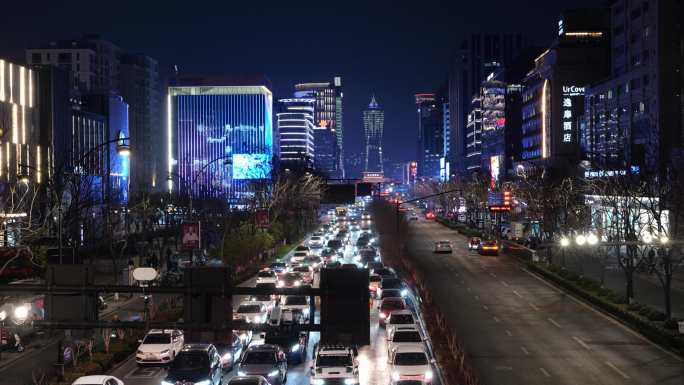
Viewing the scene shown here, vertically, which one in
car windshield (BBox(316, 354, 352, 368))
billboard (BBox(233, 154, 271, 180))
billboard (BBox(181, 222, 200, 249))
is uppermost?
billboard (BBox(233, 154, 271, 180))

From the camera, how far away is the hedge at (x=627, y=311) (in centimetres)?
3262

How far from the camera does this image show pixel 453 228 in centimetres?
12288

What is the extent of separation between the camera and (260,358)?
26.2m

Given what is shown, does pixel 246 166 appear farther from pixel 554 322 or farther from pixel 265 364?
pixel 265 364

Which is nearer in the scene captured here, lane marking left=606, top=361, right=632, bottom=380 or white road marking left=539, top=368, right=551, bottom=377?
lane marking left=606, top=361, right=632, bottom=380

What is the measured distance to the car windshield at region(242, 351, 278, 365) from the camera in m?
26.0

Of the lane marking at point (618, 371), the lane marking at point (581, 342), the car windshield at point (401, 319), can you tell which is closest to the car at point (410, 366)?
the car windshield at point (401, 319)

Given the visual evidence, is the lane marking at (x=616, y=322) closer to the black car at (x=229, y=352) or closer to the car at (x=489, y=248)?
the black car at (x=229, y=352)

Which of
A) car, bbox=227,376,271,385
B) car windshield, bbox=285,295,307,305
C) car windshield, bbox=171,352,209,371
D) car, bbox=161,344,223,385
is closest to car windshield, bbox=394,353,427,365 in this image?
car, bbox=227,376,271,385

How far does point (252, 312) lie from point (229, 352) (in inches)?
276

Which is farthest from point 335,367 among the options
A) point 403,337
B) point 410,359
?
point 403,337

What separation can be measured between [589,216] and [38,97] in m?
73.6

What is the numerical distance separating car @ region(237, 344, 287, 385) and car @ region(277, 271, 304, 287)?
19783 millimetres

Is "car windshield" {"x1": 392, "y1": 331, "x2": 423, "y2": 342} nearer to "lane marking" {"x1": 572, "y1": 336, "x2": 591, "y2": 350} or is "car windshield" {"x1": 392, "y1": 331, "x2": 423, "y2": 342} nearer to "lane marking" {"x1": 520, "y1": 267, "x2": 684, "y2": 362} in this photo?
"lane marking" {"x1": 572, "y1": 336, "x2": 591, "y2": 350}
